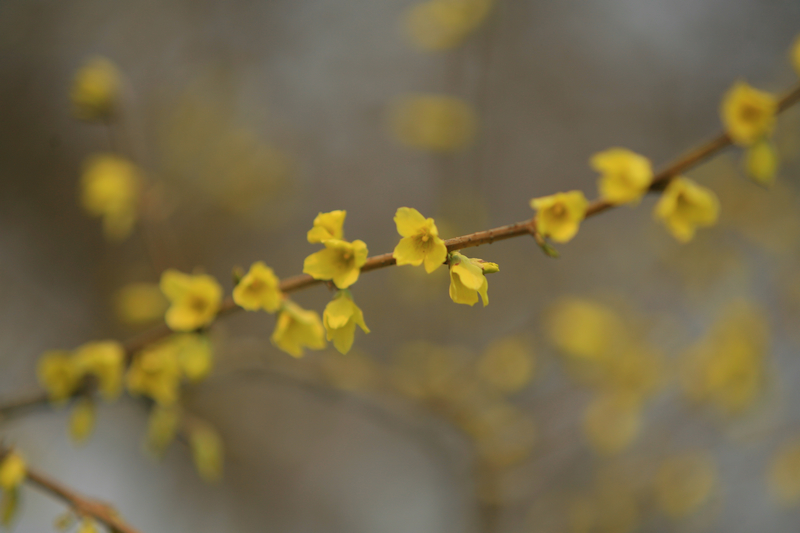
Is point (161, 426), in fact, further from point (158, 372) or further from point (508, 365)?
point (508, 365)

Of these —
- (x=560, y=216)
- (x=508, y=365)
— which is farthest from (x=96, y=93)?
(x=508, y=365)

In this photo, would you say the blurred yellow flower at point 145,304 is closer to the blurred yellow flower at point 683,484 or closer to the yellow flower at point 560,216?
the yellow flower at point 560,216

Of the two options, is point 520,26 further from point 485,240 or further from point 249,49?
point 485,240

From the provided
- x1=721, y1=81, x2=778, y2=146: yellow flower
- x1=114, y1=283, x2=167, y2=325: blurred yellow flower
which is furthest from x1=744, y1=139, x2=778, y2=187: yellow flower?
x1=114, y1=283, x2=167, y2=325: blurred yellow flower

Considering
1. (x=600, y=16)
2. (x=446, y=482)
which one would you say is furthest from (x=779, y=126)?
(x=446, y=482)

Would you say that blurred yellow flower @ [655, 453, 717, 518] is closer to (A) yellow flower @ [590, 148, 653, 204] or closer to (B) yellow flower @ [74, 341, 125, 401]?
(A) yellow flower @ [590, 148, 653, 204]
